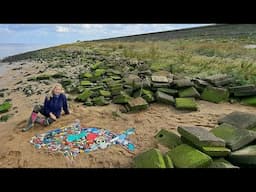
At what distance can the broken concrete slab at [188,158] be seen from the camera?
11.6ft

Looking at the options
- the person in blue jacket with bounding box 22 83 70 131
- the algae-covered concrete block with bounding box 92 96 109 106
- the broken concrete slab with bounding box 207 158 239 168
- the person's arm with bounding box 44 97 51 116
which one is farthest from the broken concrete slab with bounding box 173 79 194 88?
the broken concrete slab with bounding box 207 158 239 168

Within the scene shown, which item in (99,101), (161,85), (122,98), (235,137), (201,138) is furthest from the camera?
(161,85)

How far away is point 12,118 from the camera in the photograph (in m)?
6.41

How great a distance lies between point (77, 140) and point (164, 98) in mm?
2630

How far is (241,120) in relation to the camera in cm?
494

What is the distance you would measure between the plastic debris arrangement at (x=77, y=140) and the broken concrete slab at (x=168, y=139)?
1.61 ft

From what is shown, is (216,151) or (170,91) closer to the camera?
(216,151)

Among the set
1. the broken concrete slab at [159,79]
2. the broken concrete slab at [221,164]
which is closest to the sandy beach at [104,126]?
the broken concrete slab at [221,164]

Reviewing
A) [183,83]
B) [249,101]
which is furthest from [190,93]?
[249,101]

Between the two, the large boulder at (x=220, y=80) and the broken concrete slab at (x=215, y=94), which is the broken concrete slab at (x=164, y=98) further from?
the large boulder at (x=220, y=80)

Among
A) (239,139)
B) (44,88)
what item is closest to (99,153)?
(239,139)

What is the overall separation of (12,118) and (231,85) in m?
5.45

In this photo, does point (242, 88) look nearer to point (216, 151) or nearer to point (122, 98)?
point (122, 98)
